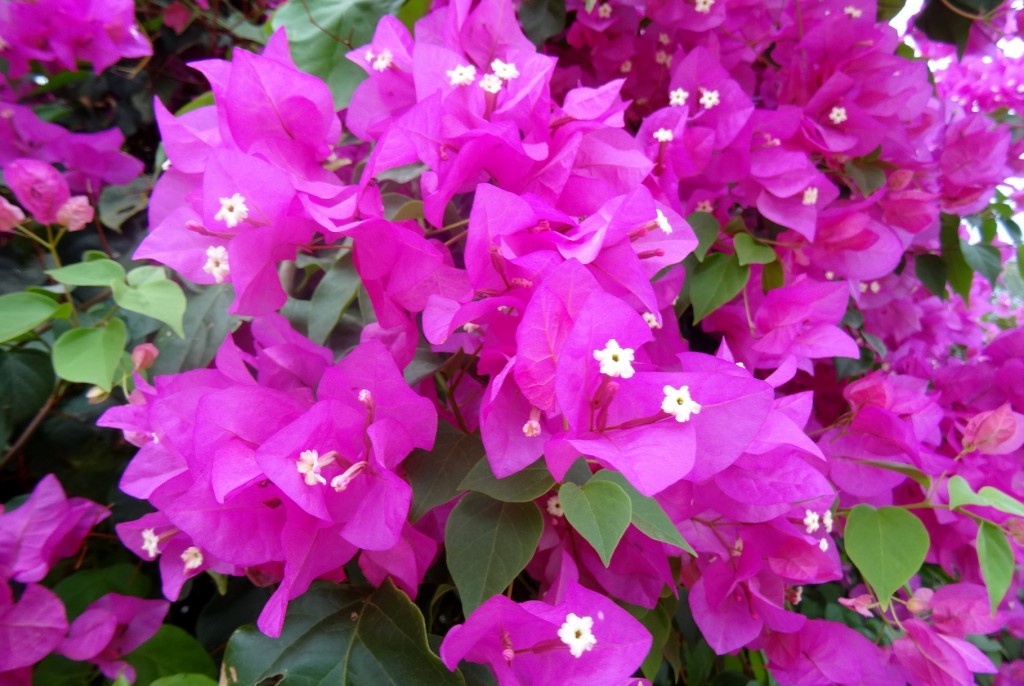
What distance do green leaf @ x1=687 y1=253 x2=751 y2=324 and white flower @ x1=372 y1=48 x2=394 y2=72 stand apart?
1.32 ft

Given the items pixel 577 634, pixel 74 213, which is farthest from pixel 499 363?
pixel 74 213

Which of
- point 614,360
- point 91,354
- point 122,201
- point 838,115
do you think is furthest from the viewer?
point 122,201

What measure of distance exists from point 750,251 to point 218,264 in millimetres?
563

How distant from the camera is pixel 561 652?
47 cm

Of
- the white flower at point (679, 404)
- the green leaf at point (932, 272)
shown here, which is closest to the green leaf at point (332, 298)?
the white flower at point (679, 404)

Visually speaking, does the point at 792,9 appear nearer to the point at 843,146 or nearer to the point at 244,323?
the point at 843,146

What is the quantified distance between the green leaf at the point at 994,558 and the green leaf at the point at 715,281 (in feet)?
1.06

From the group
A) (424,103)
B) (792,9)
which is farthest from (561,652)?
(792,9)

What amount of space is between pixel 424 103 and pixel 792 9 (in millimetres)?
664

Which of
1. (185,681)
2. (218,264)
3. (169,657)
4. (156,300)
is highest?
(218,264)

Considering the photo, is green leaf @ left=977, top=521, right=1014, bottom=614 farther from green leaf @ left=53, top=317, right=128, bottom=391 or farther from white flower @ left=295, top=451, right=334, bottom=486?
green leaf @ left=53, top=317, right=128, bottom=391

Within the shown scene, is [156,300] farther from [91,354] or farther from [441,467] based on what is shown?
[441,467]

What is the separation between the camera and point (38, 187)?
2.34 feet

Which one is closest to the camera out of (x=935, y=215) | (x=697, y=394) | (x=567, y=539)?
(x=697, y=394)
